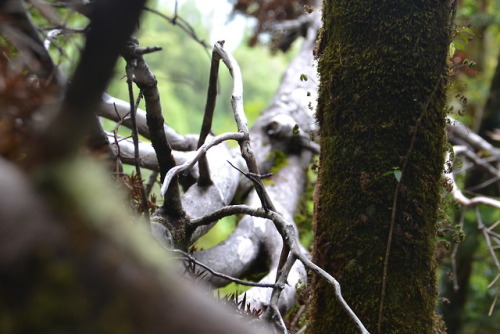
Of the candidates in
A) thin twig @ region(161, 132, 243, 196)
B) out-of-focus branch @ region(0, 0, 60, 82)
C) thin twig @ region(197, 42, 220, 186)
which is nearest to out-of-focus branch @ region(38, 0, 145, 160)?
out-of-focus branch @ region(0, 0, 60, 82)

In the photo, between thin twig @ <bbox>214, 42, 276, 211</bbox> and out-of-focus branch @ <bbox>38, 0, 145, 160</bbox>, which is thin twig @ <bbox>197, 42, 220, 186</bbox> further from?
out-of-focus branch @ <bbox>38, 0, 145, 160</bbox>

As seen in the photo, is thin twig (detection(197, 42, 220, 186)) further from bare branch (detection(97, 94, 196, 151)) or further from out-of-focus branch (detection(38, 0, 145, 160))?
out-of-focus branch (detection(38, 0, 145, 160))

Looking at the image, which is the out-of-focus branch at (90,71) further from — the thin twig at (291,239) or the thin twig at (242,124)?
the thin twig at (242,124)

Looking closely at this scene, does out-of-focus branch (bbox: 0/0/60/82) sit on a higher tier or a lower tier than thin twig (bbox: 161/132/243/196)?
higher

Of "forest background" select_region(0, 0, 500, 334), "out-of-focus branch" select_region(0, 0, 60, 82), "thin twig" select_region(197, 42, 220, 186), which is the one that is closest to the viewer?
"out-of-focus branch" select_region(0, 0, 60, 82)

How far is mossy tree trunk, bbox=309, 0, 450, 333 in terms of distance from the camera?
5.27 feet

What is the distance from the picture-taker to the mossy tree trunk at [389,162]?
63.3 inches

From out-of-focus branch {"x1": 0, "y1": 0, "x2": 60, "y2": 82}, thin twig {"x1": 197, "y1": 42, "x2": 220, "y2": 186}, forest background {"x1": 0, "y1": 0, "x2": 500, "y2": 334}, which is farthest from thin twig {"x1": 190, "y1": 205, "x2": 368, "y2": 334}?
out-of-focus branch {"x1": 0, "y1": 0, "x2": 60, "y2": 82}

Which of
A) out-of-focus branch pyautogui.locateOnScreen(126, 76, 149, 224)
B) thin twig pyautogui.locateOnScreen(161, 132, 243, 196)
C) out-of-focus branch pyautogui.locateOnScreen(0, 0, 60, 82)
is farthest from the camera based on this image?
thin twig pyautogui.locateOnScreen(161, 132, 243, 196)

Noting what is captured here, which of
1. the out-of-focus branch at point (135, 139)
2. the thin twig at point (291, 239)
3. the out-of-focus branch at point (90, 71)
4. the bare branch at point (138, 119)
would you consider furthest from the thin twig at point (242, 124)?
the out-of-focus branch at point (90, 71)

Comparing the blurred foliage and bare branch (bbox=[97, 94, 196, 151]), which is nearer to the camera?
bare branch (bbox=[97, 94, 196, 151])

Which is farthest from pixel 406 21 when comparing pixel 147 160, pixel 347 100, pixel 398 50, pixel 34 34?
pixel 147 160

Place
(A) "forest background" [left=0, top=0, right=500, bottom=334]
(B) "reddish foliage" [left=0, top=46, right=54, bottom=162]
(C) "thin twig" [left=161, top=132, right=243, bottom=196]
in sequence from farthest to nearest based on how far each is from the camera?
(A) "forest background" [left=0, top=0, right=500, bottom=334] < (C) "thin twig" [left=161, top=132, right=243, bottom=196] < (B) "reddish foliage" [left=0, top=46, right=54, bottom=162]

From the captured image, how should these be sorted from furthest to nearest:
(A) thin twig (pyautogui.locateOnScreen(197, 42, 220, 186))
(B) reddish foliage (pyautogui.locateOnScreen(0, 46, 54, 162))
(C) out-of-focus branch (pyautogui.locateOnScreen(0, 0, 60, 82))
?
(A) thin twig (pyautogui.locateOnScreen(197, 42, 220, 186))
(C) out-of-focus branch (pyautogui.locateOnScreen(0, 0, 60, 82))
(B) reddish foliage (pyautogui.locateOnScreen(0, 46, 54, 162))
